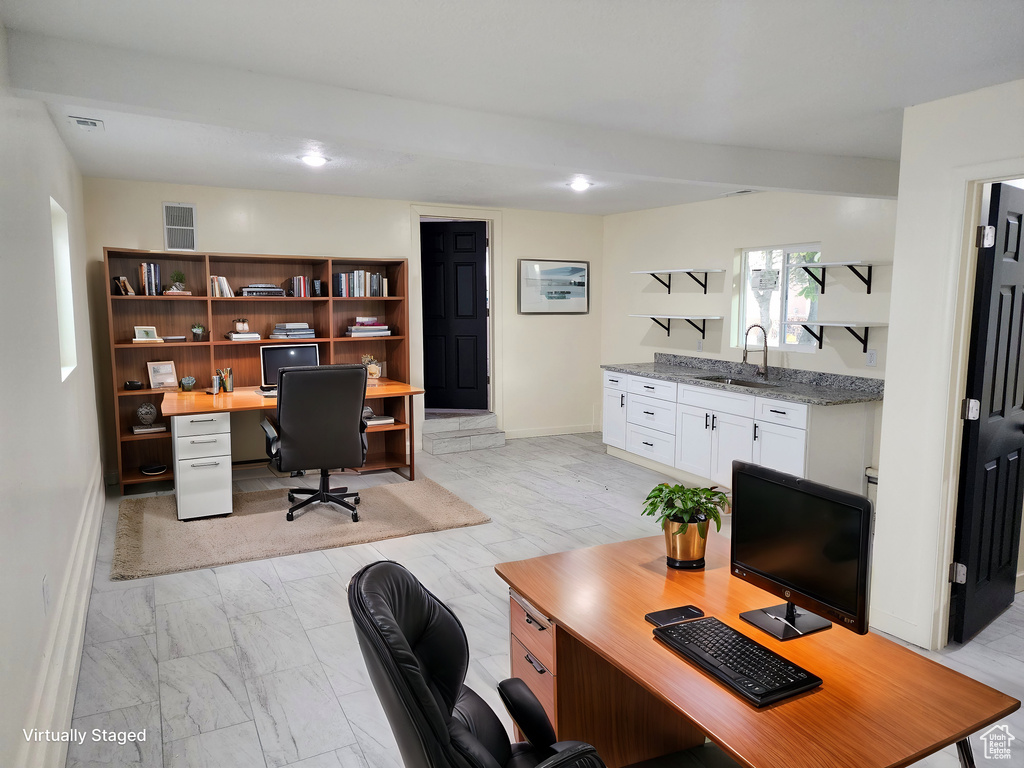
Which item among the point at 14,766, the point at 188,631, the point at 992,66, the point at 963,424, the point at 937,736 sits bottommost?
the point at 188,631

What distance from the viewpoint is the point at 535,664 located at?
2.10m

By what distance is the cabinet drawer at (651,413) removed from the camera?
566 centimetres

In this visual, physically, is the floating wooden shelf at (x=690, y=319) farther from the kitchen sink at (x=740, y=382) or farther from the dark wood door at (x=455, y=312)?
the dark wood door at (x=455, y=312)

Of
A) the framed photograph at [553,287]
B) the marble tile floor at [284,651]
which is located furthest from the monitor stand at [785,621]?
the framed photograph at [553,287]

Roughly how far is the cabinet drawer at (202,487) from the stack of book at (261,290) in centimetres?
163

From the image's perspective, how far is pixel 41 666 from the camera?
2070mm

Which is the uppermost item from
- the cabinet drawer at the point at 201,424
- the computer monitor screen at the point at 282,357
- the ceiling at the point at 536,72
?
the ceiling at the point at 536,72

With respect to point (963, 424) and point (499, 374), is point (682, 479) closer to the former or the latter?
point (499, 374)

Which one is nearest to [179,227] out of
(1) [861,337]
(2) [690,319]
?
(2) [690,319]

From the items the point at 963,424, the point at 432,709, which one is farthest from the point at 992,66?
the point at 432,709

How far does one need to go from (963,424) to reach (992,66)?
1425 mm

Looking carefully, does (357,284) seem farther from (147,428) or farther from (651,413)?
(651,413)

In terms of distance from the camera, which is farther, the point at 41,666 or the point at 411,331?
the point at 411,331

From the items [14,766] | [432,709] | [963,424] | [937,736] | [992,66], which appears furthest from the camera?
[963,424]
